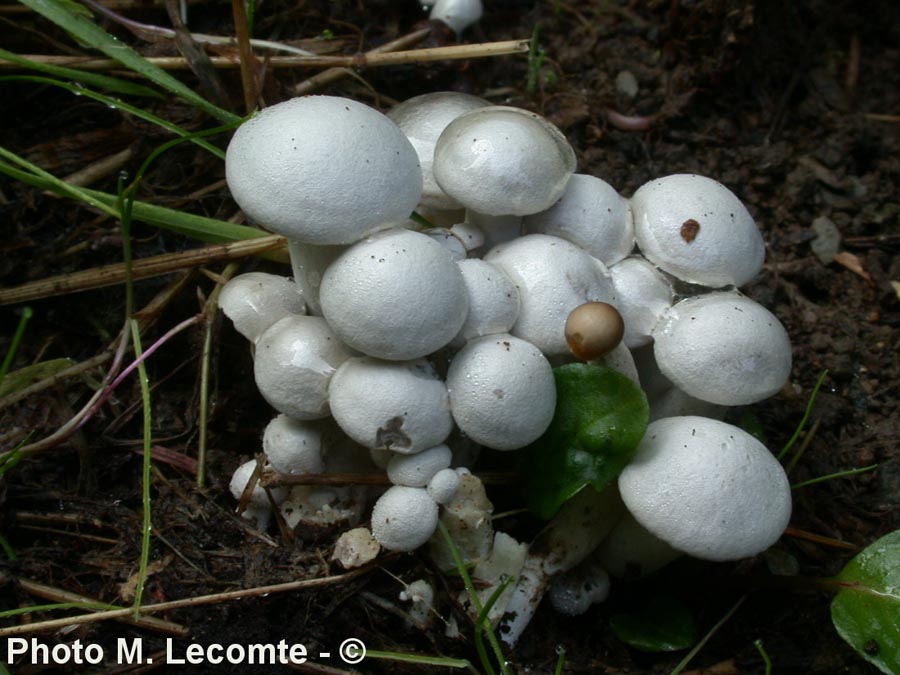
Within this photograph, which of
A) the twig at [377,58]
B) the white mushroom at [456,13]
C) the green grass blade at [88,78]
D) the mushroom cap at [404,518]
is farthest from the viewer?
the white mushroom at [456,13]

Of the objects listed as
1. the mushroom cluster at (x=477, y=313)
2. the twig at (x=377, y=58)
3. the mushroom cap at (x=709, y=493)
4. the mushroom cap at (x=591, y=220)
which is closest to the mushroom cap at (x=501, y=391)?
the mushroom cluster at (x=477, y=313)

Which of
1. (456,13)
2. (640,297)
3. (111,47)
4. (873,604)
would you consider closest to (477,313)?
(640,297)

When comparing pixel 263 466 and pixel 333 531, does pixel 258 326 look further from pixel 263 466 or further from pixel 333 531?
pixel 333 531

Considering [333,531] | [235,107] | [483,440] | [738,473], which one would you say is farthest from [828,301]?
[235,107]

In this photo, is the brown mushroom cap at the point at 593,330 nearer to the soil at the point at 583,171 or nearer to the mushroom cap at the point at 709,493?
the mushroom cap at the point at 709,493

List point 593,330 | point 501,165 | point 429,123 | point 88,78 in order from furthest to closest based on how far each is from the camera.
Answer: point 88,78 < point 429,123 < point 501,165 < point 593,330

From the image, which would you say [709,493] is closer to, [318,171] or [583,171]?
[318,171]
